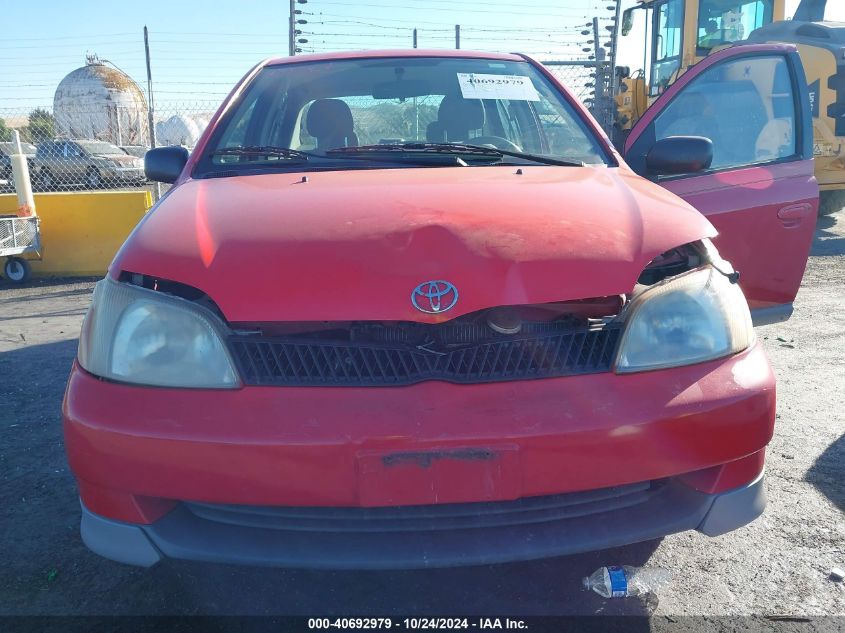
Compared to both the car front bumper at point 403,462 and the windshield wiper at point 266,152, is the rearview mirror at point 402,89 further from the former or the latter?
the car front bumper at point 403,462

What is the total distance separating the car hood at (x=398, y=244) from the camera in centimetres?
178

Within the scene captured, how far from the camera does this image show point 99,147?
21281mm

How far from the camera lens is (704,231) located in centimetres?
210

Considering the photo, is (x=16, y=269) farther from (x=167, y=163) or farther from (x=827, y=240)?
(x=827, y=240)

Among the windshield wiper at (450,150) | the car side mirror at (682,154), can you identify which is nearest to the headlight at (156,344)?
the windshield wiper at (450,150)

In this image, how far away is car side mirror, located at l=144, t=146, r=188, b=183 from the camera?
9.66 feet

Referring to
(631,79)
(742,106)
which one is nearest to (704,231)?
(742,106)

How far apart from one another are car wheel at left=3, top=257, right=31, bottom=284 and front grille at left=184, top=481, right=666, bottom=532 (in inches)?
259

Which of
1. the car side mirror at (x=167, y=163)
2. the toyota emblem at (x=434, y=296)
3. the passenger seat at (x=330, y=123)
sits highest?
the passenger seat at (x=330, y=123)

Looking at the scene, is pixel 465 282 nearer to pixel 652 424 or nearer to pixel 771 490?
pixel 652 424

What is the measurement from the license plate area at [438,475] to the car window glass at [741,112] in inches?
98.5

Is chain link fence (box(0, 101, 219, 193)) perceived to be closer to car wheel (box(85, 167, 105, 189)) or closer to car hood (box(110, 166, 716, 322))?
car wheel (box(85, 167, 105, 189))

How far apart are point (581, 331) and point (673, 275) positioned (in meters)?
0.37

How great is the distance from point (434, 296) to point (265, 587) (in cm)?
116
